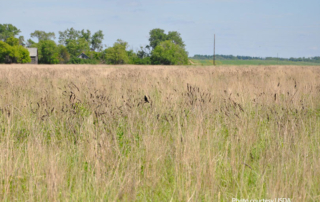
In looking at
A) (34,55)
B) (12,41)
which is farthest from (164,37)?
(12,41)

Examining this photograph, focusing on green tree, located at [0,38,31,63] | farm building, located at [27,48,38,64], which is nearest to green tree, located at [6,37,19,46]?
green tree, located at [0,38,31,63]

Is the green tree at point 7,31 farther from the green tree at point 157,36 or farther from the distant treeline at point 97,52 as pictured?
the green tree at point 157,36

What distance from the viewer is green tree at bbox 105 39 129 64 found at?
234ft

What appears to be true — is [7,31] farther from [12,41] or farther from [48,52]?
[12,41]

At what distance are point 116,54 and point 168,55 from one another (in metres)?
13.3

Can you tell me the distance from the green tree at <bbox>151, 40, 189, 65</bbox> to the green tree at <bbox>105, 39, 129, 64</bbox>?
7452mm

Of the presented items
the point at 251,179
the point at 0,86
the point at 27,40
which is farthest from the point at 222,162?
the point at 27,40

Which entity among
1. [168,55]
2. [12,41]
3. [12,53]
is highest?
[12,41]

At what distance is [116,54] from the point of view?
234 feet

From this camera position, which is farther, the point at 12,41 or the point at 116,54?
the point at 116,54

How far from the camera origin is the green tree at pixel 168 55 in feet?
226

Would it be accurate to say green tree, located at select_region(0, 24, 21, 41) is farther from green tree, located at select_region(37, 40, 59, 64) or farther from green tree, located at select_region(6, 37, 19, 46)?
green tree, located at select_region(6, 37, 19, 46)

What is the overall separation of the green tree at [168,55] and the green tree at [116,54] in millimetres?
7452

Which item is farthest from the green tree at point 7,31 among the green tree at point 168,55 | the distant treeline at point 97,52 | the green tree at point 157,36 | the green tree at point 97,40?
the green tree at point 168,55
